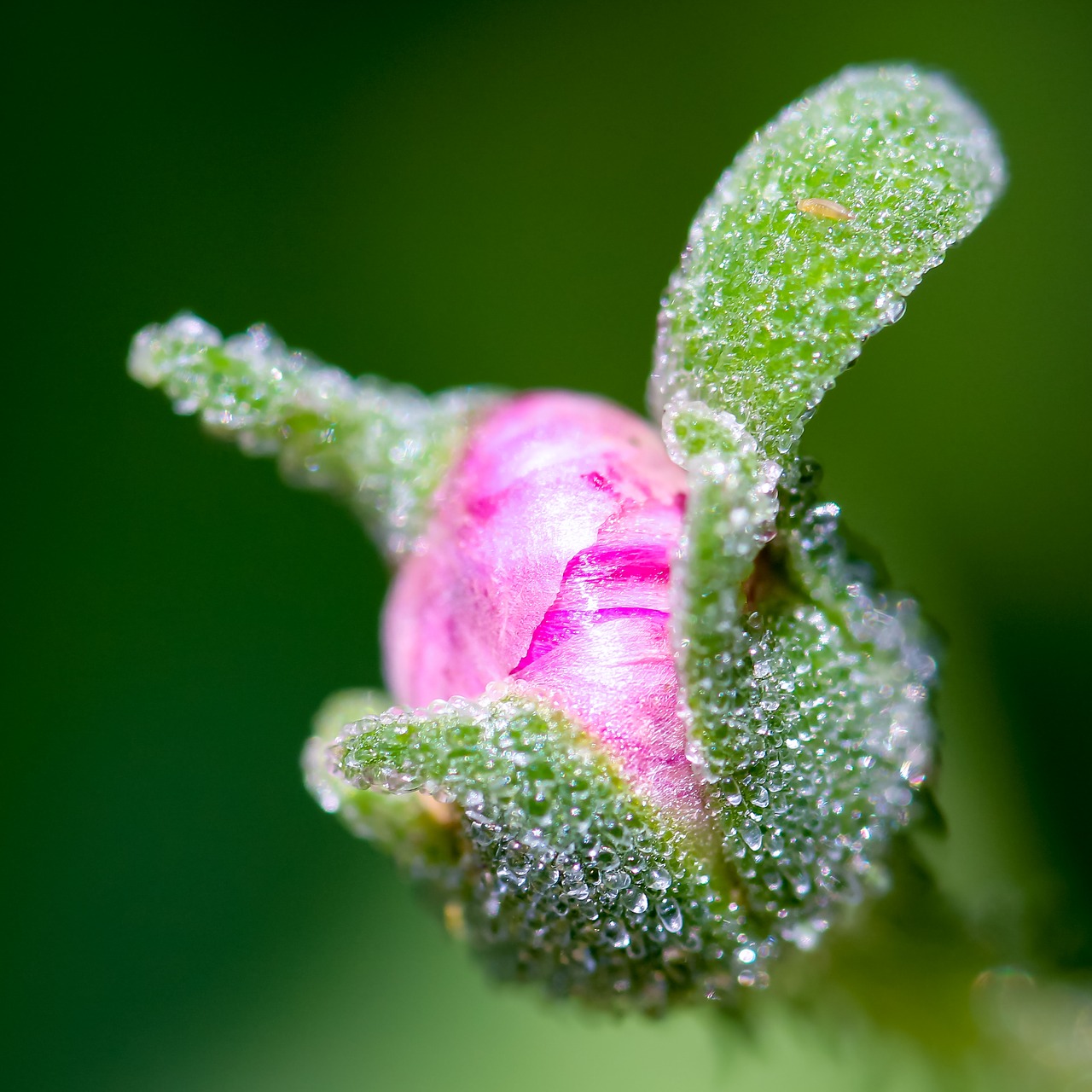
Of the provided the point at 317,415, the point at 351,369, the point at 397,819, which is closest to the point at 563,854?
the point at 397,819

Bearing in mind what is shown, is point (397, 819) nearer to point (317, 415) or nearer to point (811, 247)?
point (317, 415)

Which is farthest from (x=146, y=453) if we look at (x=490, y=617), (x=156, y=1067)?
(x=490, y=617)

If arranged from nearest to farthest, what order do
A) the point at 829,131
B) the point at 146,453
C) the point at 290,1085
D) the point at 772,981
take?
the point at 829,131, the point at 772,981, the point at 290,1085, the point at 146,453

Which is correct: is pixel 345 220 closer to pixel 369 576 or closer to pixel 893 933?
pixel 369 576

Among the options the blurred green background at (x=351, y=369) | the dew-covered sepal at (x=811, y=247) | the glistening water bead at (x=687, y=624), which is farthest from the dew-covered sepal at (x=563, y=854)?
the blurred green background at (x=351, y=369)

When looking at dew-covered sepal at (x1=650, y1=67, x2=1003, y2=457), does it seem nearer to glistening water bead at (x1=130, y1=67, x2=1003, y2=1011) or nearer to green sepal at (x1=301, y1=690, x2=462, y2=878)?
glistening water bead at (x1=130, y1=67, x2=1003, y2=1011)

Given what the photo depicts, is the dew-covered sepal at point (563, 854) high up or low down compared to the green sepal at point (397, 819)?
up

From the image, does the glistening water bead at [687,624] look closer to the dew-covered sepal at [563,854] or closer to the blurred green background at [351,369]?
the dew-covered sepal at [563,854]
